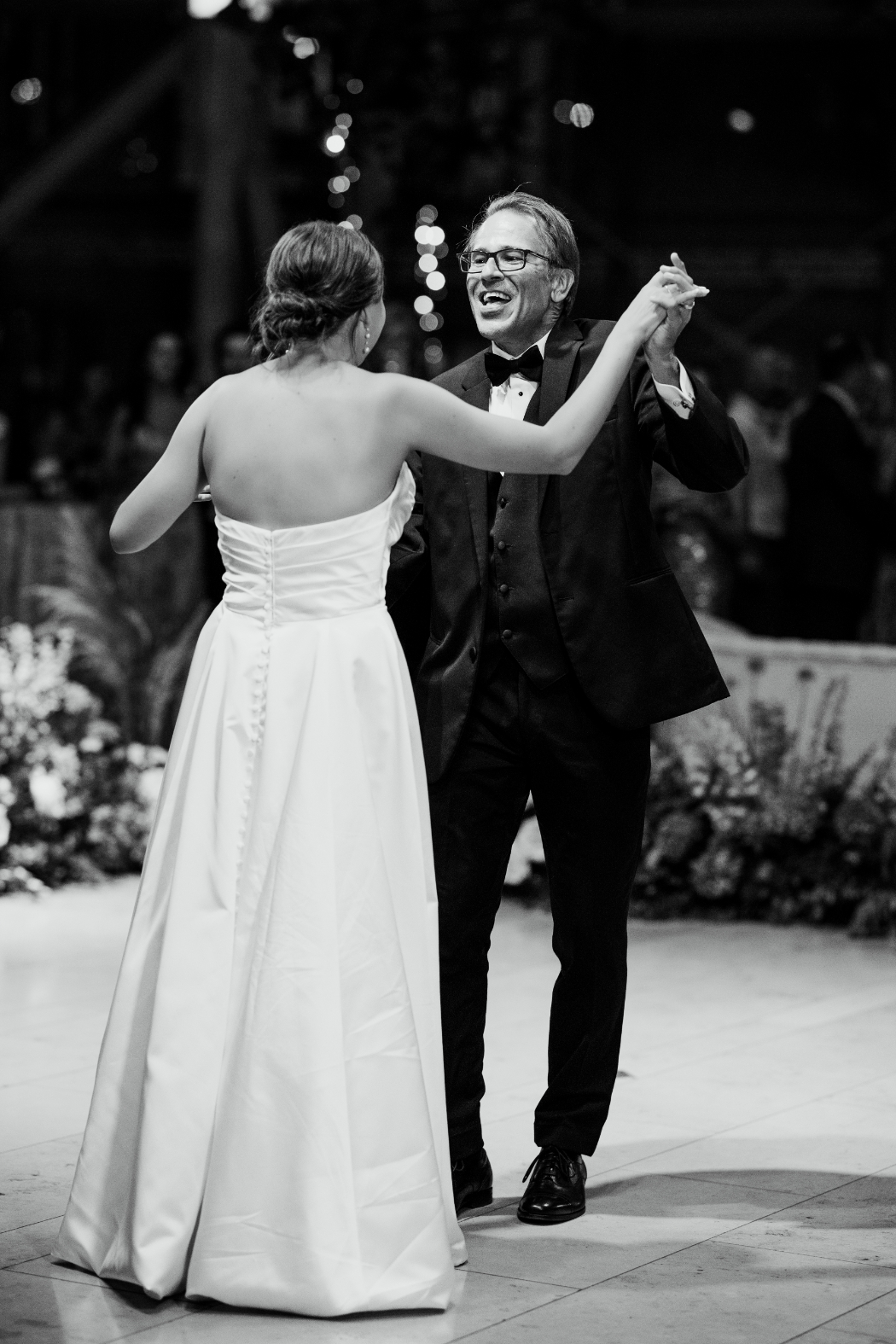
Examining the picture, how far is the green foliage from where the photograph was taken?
685 centimetres

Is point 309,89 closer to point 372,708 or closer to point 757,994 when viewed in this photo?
point 757,994

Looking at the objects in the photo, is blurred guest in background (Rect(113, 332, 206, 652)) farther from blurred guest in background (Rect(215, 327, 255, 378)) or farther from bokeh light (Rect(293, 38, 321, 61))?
bokeh light (Rect(293, 38, 321, 61))

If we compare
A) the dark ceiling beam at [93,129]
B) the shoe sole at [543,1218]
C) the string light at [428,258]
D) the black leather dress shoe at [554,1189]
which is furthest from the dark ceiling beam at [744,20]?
the shoe sole at [543,1218]

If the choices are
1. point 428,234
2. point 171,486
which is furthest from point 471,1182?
point 428,234

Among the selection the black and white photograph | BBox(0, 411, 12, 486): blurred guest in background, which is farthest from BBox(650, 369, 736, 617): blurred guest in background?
BBox(0, 411, 12, 486): blurred guest in background

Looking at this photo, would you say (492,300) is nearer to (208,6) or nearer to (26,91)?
(208,6)

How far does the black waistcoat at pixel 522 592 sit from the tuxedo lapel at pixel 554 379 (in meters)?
0.01

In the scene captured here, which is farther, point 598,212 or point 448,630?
point 598,212

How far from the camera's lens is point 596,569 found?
3768 mm

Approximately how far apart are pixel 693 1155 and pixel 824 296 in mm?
12316

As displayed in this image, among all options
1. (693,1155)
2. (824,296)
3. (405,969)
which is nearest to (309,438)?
(405,969)

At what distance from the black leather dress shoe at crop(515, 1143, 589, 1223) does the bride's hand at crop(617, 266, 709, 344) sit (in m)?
1.53

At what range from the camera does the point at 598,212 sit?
1606cm

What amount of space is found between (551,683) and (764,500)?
5.63 m
